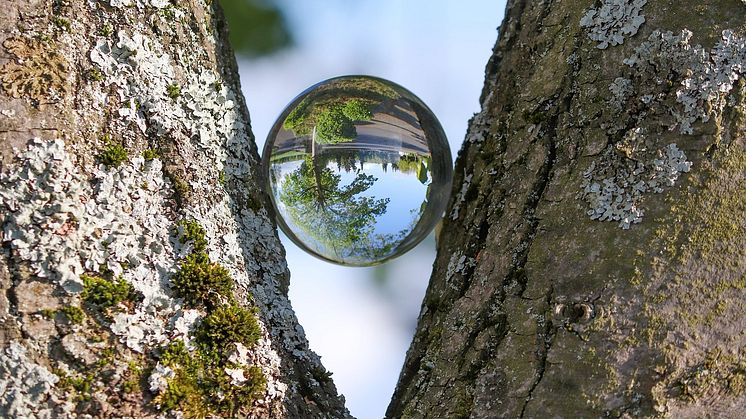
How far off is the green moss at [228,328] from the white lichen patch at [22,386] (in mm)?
285

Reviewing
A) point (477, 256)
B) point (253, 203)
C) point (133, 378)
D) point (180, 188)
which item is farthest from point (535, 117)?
point (133, 378)

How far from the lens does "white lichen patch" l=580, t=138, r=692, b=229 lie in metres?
1.39

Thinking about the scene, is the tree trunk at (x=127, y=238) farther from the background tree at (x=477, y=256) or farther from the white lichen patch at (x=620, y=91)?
the white lichen patch at (x=620, y=91)

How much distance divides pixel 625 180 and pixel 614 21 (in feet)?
1.24

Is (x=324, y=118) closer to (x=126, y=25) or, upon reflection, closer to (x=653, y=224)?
(x=126, y=25)

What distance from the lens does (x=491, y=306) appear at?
5.15 ft

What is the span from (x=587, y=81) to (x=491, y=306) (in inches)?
21.2

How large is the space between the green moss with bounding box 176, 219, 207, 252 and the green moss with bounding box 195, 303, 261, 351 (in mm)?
136

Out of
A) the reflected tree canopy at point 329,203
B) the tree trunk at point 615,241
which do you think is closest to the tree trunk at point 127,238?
the reflected tree canopy at point 329,203

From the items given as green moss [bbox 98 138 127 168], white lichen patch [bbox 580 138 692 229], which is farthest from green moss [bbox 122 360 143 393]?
white lichen patch [bbox 580 138 692 229]

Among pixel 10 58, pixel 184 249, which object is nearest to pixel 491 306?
pixel 184 249

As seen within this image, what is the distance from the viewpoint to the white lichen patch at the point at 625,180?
4.57ft

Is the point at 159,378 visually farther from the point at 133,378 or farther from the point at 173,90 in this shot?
the point at 173,90

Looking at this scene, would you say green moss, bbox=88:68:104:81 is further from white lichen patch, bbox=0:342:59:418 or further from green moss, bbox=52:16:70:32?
white lichen patch, bbox=0:342:59:418
